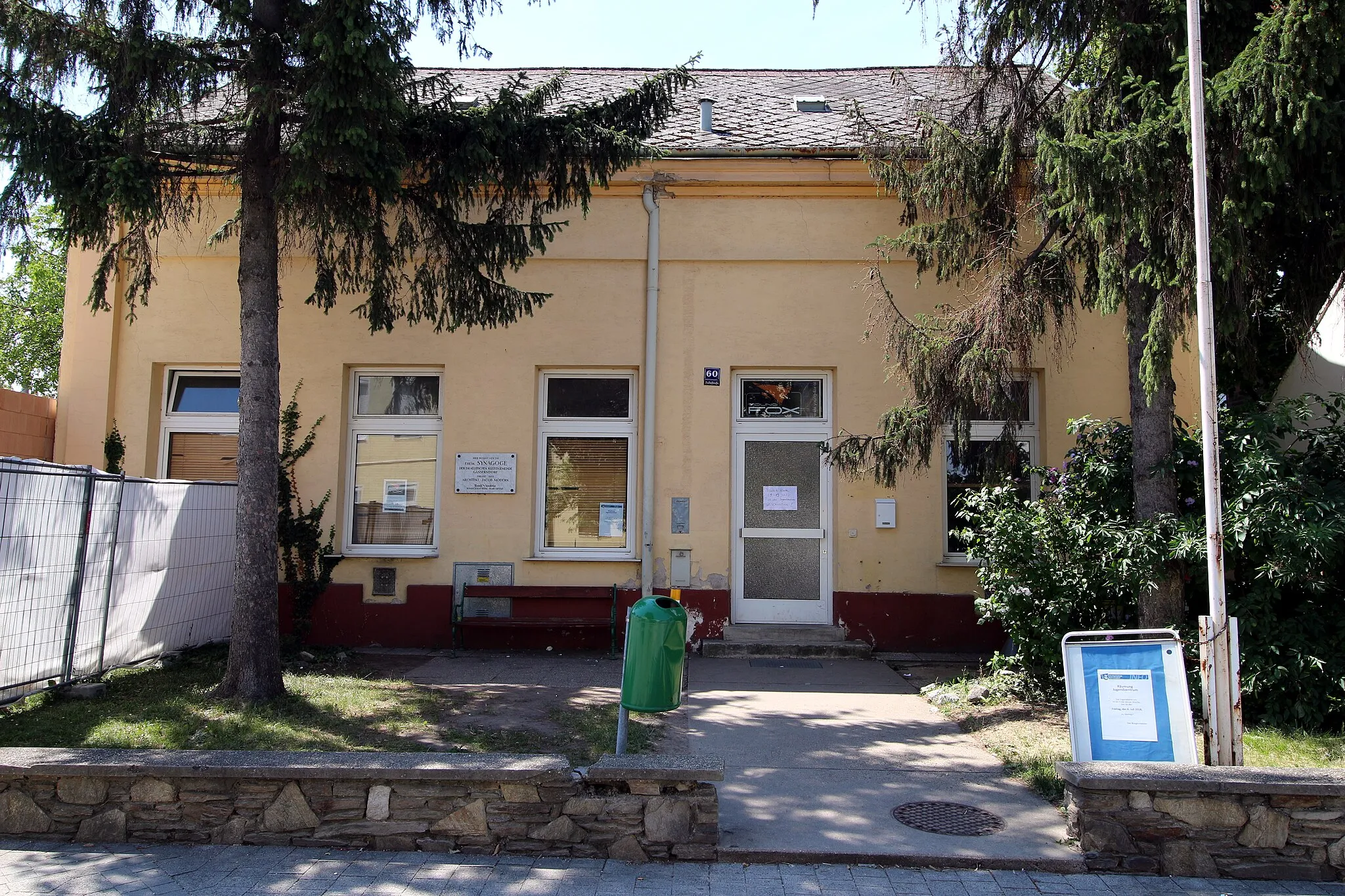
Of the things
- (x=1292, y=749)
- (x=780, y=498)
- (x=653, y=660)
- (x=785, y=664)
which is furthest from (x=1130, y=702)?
(x=780, y=498)

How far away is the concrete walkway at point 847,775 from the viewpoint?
4.37 m

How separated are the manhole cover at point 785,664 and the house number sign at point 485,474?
118 inches

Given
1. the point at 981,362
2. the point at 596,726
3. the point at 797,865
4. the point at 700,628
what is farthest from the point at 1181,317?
the point at 700,628

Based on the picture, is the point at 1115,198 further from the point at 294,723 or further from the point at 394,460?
the point at 394,460

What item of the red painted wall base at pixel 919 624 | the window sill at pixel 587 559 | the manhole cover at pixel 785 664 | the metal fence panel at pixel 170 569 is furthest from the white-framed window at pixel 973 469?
the metal fence panel at pixel 170 569

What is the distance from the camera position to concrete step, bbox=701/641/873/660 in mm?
9055

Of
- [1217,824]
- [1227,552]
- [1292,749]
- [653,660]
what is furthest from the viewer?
[1227,552]

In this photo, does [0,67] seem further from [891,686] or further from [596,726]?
[891,686]

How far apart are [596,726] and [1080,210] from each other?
15.5 ft

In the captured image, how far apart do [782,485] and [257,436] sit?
16.9 feet

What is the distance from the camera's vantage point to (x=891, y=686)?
7.97 m

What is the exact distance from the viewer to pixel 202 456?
393 inches

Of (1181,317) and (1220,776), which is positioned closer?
(1220,776)

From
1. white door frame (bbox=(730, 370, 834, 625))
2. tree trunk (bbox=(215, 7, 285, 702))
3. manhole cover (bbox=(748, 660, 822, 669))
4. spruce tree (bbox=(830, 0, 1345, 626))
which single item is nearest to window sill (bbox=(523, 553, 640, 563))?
white door frame (bbox=(730, 370, 834, 625))
